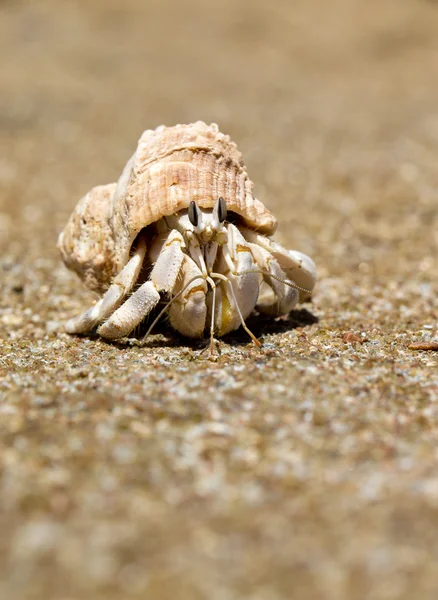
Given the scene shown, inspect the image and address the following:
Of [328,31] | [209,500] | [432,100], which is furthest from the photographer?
[328,31]

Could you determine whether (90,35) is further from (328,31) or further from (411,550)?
(411,550)

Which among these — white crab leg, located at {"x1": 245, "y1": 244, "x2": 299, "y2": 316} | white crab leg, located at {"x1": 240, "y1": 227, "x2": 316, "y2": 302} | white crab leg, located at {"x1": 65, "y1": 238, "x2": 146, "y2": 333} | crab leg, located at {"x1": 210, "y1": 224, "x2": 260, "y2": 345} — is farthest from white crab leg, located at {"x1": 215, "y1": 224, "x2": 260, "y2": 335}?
white crab leg, located at {"x1": 65, "y1": 238, "x2": 146, "y2": 333}

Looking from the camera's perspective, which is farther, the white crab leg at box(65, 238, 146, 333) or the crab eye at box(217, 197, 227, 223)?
the white crab leg at box(65, 238, 146, 333)

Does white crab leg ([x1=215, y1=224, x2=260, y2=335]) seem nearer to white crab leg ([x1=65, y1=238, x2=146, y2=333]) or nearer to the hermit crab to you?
the hermit crab

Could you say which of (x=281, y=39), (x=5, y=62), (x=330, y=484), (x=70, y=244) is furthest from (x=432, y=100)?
(x=330, y=484)

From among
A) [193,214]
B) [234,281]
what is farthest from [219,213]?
[234,281]

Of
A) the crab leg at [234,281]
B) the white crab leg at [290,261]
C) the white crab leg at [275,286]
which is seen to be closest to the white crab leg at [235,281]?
the crab leg at [234,281]

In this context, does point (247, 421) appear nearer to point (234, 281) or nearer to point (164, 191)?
point (234, 281)
